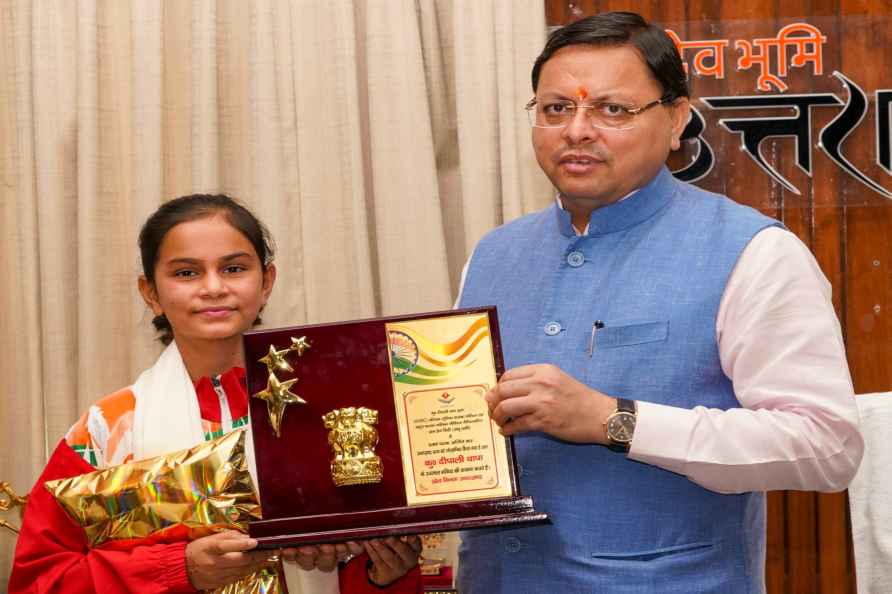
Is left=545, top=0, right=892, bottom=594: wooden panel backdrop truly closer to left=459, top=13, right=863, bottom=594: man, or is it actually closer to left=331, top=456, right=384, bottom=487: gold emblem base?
Result: left=459, top=13, right=863, bottom=594: man

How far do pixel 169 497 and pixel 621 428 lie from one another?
754 mm

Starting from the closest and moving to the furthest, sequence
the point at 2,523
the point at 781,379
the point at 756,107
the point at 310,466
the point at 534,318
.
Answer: the point at 781,379 < the point at 310,466 < the point at 534,318 < the point at 2,523 < the point at 756,107

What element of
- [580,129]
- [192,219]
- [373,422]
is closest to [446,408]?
[373,422]

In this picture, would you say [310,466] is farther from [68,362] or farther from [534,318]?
[68,362]

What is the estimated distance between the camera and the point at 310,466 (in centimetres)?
175

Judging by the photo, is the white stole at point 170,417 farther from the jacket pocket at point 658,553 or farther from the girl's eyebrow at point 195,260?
the jacket pocket at point 658,553

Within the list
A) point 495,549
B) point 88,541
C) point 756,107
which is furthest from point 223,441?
point 756,107

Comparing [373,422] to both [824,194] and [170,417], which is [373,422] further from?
[824,194]

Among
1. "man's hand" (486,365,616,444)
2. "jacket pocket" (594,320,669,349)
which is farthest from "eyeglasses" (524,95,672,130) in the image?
"man's hand" (486,365,616,444)

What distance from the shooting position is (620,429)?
1618 millimetres

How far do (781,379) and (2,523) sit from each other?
1641 mm

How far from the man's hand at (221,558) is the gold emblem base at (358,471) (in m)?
0.17

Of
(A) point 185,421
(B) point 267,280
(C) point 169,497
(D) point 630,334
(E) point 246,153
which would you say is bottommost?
(C) point 169,497

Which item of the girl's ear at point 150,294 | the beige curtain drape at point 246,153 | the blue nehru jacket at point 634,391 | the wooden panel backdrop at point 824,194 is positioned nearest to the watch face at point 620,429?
the blue nehru jacket at point 634,391
